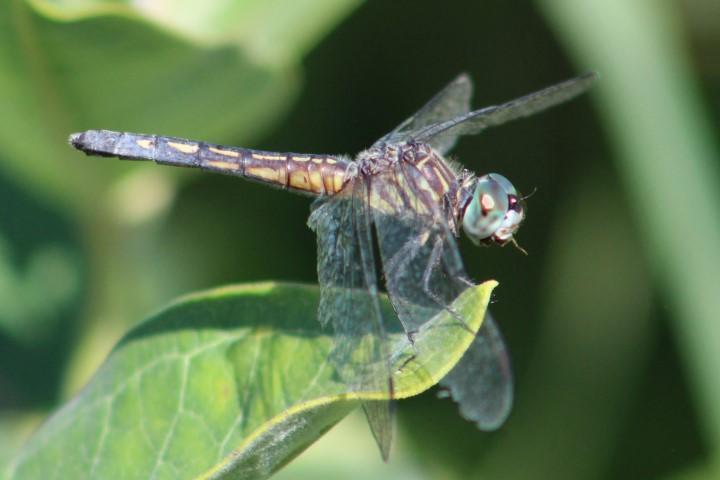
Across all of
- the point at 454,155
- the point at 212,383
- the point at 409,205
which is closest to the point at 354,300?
the point at 212,383

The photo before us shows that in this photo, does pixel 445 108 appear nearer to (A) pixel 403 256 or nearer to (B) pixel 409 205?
(B) pixel 409 205

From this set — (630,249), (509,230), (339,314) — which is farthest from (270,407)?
(630,249)

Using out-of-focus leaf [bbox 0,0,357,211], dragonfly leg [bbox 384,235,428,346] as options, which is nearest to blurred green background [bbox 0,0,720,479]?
out-of-focus leaf [bbox 0,0,357,211]

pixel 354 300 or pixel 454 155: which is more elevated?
pixel 454 155

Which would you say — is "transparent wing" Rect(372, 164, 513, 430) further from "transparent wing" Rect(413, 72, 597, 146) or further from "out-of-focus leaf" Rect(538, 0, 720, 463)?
"out-of-focus leaf" Rect(538, 0, 720, 463)

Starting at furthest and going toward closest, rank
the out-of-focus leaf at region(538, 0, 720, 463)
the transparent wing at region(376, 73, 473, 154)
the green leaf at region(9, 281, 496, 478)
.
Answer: the out-of-focus leaf at region(538, 0, 720, 463) → the transparent wing at region(376, 73, 473, 154) → the green leaf at region(9, 281, 496, 478)

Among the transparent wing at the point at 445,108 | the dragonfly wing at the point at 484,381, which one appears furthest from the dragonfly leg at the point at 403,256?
the transparent wing at the point at 445,108

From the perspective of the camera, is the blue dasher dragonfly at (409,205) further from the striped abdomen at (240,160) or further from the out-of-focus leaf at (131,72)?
the out-of-focus leaf at (131,72)
